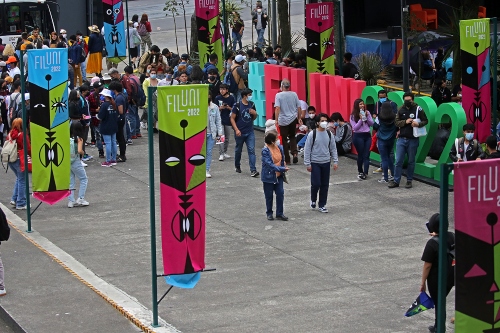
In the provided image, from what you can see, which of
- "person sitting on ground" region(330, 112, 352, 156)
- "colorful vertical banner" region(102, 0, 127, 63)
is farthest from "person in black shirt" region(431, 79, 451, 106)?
"colorful vertical banner" region(102, 0, 127, 63)

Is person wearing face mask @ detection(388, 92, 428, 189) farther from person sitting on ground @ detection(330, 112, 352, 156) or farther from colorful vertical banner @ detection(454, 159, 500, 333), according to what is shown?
colorful vertical banner @ detection(454, 159, 500, 333)

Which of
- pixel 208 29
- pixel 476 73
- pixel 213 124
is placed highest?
pixel 208 29

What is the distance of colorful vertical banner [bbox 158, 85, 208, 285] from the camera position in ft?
33.3

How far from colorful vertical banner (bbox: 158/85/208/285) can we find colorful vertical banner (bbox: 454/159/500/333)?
3.61 meters

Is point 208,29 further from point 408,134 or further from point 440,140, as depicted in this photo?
point 408,134

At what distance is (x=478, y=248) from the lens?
761 cm

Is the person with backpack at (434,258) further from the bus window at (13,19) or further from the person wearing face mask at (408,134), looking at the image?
the bus window at (13,19)

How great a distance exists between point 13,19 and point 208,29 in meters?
12.7

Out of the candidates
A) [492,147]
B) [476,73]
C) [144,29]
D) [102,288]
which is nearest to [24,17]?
[144,29]

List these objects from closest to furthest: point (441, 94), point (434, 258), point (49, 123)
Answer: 1. point (434, 258)
2. point (49, 123)
3. point (441, 94)

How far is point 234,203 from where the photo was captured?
16.8 meters

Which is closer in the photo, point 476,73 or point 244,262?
point 244,262

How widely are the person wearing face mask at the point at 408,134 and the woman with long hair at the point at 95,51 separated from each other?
1584 centimetres

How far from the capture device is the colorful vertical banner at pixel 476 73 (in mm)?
17062
